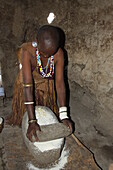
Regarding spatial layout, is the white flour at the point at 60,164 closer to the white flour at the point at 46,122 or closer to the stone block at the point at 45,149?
the stone block at the point at 45,149

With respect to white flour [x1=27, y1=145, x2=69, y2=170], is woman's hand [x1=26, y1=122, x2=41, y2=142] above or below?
above

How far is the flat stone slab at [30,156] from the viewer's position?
1.83 meters

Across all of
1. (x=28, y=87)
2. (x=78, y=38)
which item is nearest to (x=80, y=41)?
(x=78, y=38)

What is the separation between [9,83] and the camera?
14.9ft

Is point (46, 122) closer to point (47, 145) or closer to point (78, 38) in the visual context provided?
point (47, 145)

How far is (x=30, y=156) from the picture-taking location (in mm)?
1943

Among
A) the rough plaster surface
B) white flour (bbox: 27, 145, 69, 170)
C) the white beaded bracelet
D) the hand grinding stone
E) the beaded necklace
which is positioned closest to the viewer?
the hand grinding stone

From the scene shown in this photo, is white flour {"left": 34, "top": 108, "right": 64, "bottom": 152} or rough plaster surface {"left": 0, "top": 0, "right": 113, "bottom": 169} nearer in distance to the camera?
white flour {"left": 34, "top": 108, "right": 64, "bottom": 152}

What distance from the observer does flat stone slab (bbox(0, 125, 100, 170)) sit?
72.1 inches

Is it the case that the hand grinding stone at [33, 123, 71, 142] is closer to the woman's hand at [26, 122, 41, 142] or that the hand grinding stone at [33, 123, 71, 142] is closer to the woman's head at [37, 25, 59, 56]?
the woman's hand at [26, 122, 41, 142]

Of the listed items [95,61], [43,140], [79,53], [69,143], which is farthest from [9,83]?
[43,140]

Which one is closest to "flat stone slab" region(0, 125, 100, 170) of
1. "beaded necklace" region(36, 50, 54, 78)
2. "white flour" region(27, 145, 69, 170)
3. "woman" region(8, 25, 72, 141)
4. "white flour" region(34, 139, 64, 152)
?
"white flour" region(27, 145, 69, 170)

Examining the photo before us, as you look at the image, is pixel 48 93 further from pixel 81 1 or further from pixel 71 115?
pixel 81 1

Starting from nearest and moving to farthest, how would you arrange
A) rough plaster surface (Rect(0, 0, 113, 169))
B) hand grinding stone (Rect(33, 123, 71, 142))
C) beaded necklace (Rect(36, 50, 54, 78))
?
hand grinding stone (Rect(33, 123, 71, 142)) → beaded necklace (Rect(36, 50, 54, 78)) → rough plaster surface (Rect(0, 0, 113, 169))
